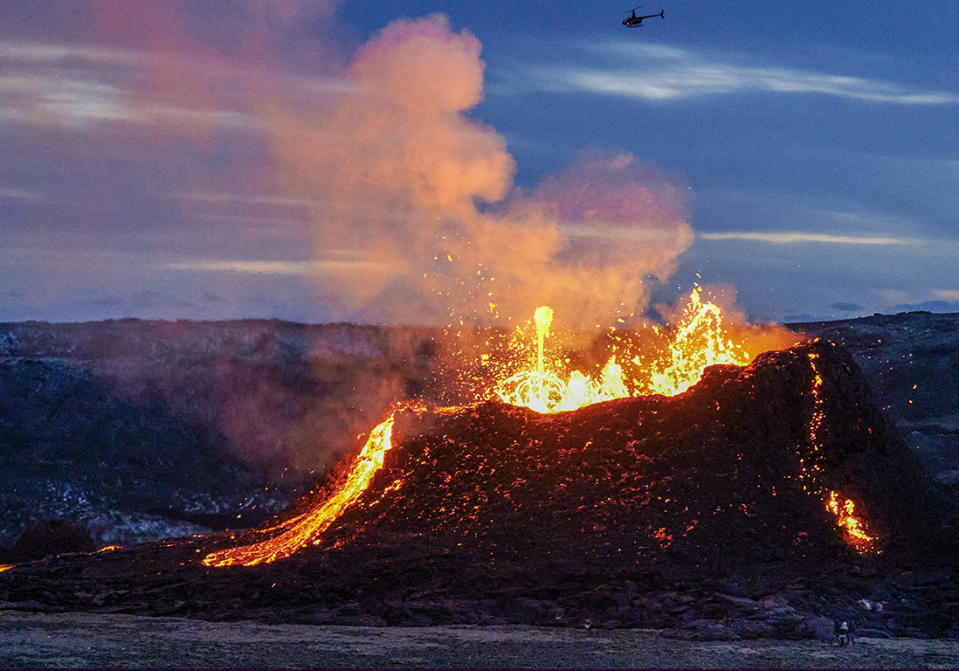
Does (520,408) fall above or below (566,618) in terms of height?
above

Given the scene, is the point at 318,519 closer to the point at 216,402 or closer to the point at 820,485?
the point at 820,485

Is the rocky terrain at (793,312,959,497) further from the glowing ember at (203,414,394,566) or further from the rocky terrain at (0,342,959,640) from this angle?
the glowing ember at (203,414,394,566)

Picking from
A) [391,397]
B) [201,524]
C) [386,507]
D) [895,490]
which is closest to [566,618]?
[386,507]

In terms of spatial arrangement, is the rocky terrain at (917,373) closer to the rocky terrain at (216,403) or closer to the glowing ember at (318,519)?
the rocky terrain at (216,403)

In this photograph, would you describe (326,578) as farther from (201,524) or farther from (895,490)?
(201,524)

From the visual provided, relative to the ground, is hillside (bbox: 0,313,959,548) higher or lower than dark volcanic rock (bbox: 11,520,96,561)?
higher

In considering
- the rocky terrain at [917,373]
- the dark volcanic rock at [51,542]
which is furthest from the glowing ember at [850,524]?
the rocky terrain at [917,373]

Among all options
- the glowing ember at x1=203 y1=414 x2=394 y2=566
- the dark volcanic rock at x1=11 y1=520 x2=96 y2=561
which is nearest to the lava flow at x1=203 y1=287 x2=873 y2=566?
the glowing ember at x1=203 y1=414 x2=394 y2=566
